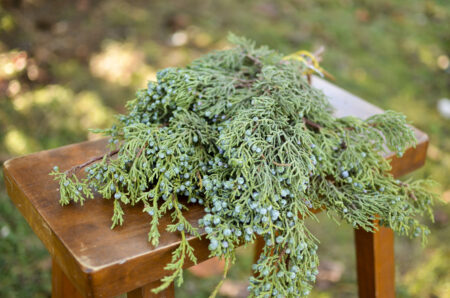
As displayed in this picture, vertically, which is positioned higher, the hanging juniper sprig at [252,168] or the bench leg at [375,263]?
the hanging juniper sprig at [252,168]

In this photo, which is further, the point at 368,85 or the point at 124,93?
the point at 368,85

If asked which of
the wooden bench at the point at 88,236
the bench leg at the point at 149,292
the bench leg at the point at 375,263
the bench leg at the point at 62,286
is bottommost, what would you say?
the bench leg at the point at 375,263

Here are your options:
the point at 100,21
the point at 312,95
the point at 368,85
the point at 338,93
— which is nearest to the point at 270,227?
the point at 312,95

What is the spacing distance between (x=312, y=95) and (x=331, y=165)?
22cm

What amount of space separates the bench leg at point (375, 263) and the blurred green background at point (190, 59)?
1.98ft

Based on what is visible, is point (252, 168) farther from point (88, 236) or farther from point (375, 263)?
point (375, 263)

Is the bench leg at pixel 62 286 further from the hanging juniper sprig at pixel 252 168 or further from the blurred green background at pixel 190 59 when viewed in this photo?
the blurred green background at pixel 190 59

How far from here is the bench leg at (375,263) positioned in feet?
4.48

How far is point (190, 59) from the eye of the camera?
9.60ft

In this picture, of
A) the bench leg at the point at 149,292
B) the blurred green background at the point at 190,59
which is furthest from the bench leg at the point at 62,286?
the blurred green background at the point at 190,59

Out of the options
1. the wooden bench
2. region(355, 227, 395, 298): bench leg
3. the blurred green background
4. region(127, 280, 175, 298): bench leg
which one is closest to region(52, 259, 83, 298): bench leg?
the wooden bench

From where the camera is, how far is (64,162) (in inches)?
46.1

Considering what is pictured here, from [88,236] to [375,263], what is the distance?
90 centimetres

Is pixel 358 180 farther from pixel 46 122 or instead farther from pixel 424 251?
pixel 46 122
